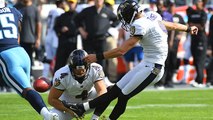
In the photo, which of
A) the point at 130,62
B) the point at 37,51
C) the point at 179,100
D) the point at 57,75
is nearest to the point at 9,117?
the point at 57,75

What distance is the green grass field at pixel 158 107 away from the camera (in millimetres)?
10383

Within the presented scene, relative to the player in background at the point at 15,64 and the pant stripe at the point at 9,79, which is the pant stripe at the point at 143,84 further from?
the pant stripe at the point at 9,79

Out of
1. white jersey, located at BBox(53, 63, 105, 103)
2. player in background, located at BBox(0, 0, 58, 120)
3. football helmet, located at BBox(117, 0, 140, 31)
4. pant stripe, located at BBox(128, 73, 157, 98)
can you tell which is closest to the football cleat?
white jersey, located at BBox(53, 63, 105, 103)

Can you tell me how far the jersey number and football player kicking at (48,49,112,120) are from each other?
2.36 feet

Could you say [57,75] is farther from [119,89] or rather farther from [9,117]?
[9,117]

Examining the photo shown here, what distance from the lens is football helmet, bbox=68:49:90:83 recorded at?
8789 mm

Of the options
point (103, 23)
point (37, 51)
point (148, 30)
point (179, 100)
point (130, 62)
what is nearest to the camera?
point (148, 30)

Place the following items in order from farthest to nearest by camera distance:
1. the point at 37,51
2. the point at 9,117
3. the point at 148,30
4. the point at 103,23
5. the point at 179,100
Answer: the point at 37,51
the point at 103,23
the point at 179,100
the point at 9,117
the point at 148,30

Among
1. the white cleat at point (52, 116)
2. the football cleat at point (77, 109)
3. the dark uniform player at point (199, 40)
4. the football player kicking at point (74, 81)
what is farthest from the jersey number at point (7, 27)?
the dark uniform player at point (199, 40)

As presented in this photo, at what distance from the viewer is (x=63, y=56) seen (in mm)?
15469

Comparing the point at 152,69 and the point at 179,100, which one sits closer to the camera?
the point at 152,69

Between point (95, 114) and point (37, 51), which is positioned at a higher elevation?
point (95, 114)

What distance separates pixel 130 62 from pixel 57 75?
814 centimetres

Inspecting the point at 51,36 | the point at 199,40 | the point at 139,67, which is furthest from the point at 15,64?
the point at 199,40
